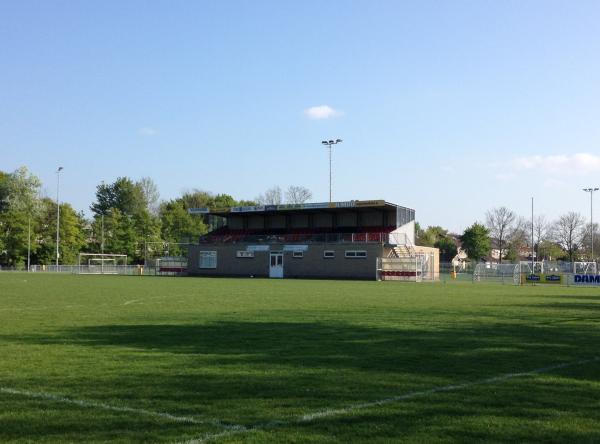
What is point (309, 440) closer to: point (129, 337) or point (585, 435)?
point (585, 435)

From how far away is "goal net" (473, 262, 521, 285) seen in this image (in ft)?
166

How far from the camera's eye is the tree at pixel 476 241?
9581cm

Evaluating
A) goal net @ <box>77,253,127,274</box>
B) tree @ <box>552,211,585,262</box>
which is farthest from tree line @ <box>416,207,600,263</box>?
goal net @ <box>77,253,127,274</box>

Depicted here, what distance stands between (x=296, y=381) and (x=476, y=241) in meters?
92.3

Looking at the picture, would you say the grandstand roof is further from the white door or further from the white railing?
the white railing

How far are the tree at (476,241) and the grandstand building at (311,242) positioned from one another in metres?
34.9

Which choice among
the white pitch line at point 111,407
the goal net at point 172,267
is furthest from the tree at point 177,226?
the white pitch line at point 111,407

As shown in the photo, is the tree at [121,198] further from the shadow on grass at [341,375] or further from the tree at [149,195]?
the shadow on grass at [341,375]

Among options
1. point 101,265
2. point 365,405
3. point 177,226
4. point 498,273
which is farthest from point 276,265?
point 365,405

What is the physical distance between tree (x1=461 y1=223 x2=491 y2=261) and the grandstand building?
3486cm

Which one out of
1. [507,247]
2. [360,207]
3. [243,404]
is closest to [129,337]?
[243,404]

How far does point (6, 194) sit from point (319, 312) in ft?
280

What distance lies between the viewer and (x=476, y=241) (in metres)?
95.7

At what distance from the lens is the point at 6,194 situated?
90.4m
